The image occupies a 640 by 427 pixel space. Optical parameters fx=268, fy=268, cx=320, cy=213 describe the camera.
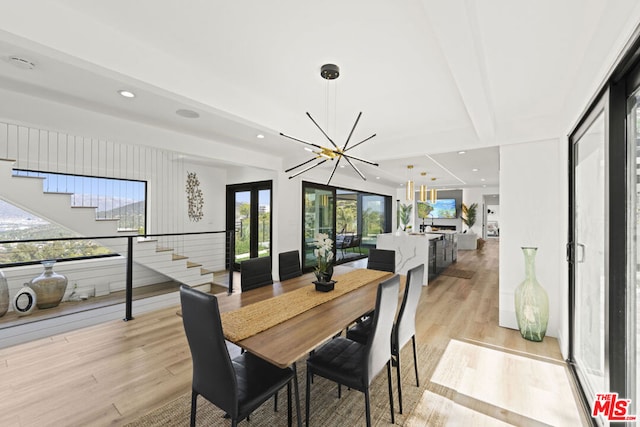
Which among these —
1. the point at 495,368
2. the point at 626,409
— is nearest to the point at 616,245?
the point at 626,409

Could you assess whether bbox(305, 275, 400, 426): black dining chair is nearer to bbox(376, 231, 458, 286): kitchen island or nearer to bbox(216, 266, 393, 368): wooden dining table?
bbox(216, 266, 393, 368): wooden dining table

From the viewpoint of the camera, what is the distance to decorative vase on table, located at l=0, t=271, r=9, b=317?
3767 mm

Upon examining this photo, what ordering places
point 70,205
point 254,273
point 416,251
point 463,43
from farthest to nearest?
point 416,251 < point 70,205 < point 254,273 < point 463,43

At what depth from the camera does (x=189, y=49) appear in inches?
84.0

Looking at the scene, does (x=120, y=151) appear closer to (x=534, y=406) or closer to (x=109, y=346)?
(x=109, y=346)

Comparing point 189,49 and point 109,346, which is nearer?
point 189,49

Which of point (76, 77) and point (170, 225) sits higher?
point (76, 77)

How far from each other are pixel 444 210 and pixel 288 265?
35.4 ft

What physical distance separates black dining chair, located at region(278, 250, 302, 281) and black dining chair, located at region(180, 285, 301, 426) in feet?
4.86

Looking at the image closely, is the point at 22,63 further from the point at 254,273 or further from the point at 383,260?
the point at 383,260

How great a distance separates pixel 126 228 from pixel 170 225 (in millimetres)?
781

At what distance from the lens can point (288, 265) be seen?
3.14m

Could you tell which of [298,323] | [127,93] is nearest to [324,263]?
[298,323]

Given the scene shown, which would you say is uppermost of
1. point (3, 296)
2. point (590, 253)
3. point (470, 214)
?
point (470, 214)
